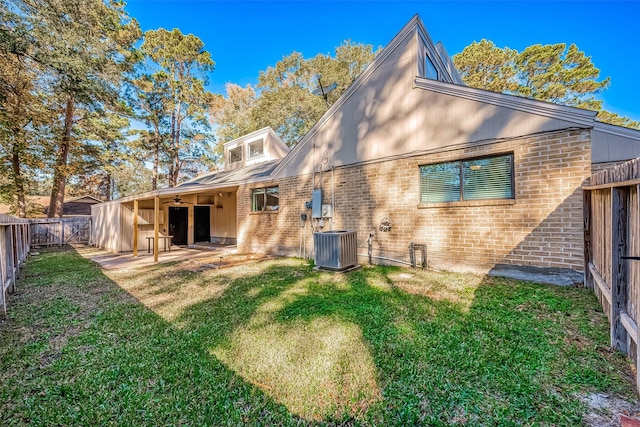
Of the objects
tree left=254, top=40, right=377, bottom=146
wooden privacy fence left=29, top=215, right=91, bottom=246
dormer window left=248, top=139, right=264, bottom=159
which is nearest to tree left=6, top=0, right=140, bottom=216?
dormer window left=248, top=139, right=264, bottom=159

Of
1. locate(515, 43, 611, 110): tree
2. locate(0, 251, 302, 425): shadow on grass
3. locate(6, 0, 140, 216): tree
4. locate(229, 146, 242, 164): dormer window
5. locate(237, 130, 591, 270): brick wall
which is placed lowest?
locate(0, 251, 302, 425): shadow on grass

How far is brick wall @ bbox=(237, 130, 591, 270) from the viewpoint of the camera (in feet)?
16.4

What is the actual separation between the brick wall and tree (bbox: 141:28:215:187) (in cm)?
1927

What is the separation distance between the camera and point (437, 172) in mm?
6547

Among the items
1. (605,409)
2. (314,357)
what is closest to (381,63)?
(314,357)

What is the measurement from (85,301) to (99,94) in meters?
10.6

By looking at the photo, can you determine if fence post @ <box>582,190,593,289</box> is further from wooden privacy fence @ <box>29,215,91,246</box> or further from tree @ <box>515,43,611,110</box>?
wooden privacy fence @ <box>29,215,91,246</box>

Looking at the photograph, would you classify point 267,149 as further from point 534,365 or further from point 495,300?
point 534,365

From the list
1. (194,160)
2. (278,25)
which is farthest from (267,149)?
(194,160)

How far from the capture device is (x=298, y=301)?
468 centimetres

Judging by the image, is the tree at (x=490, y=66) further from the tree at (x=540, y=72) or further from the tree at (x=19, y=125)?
the tree at (x=19, y=125)

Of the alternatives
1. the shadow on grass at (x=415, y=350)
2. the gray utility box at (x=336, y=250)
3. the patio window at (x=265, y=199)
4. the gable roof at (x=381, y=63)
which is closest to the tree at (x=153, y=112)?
the patio window at (x=265, y=199)

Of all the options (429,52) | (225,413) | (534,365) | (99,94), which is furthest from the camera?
(99,94)

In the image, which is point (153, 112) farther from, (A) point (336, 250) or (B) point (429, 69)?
(A) point (336, 250)
